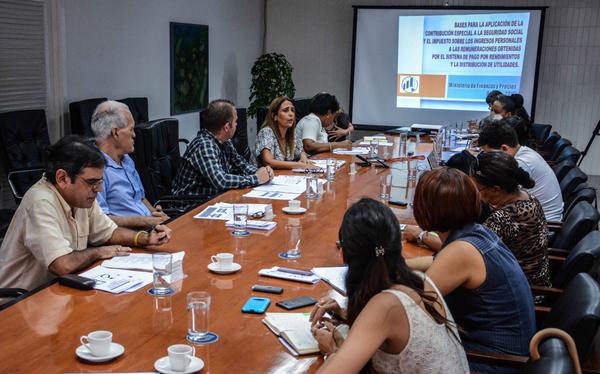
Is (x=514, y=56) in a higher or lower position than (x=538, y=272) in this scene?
higher

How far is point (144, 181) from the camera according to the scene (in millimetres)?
4398

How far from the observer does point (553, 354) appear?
173 cm

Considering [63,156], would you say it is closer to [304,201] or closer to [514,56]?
[304,201]

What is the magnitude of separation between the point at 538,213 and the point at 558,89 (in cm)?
719

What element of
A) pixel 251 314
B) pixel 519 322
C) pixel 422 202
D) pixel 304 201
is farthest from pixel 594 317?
pixel 304 201

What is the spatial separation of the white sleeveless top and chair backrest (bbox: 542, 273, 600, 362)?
490 millimetres

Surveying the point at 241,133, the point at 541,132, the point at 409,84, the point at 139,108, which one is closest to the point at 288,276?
the point at 241,133

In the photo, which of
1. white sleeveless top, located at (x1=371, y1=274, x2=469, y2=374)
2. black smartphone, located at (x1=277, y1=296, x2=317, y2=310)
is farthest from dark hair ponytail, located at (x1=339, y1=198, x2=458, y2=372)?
black smartphone, located at (x1=277, y1=296, x2=317, y2=310)

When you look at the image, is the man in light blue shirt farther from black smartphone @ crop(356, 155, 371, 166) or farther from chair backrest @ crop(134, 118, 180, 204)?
black smartphone @ crop(356, 155, 371, 166)

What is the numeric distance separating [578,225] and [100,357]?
244 centimetres

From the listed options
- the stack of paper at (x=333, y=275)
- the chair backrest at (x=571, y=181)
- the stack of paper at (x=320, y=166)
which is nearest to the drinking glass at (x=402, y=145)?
the stack of paper at (x=320, y=166)

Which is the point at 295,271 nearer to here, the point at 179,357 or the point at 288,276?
the point at 288,276

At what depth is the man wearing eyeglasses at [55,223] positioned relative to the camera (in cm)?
259

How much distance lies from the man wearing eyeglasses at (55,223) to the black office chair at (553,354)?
169 centimetres
